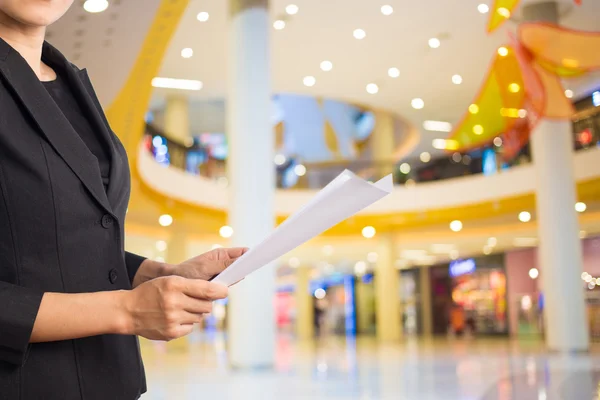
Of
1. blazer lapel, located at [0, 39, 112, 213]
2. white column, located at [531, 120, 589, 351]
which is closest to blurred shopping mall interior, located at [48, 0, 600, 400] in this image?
white column, located at [531, 120, 589, 351]

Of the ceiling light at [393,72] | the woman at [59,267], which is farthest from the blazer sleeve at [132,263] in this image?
the ceiling light at [393,72]

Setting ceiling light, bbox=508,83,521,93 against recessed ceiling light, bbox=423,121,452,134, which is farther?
recessed ceiling light, bbox=423,121,452,134

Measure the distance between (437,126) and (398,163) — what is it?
6.36 feet

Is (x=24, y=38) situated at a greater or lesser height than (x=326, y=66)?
lesser

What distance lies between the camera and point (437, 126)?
20312 mm

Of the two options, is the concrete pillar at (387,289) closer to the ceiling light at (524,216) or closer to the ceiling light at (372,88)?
the ceiling light at (524,216)

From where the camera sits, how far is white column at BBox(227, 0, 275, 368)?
9516 millimetres

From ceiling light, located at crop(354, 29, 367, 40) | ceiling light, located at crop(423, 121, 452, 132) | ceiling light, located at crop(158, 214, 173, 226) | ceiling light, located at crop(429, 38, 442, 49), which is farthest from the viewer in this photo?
ceiling light, located at crop(423, 121, 452, 132)

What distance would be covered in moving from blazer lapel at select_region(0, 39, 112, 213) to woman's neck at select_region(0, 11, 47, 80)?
53mm

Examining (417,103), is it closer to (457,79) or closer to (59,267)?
(457,79)

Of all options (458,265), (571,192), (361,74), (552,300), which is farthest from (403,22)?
(458,265)

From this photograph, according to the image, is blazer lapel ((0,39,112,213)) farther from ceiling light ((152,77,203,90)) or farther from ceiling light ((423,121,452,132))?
ceiling light ((423,121,452,132))

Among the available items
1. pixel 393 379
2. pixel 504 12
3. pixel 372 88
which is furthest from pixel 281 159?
pixel 393 379

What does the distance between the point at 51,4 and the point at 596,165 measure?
1413 cm
